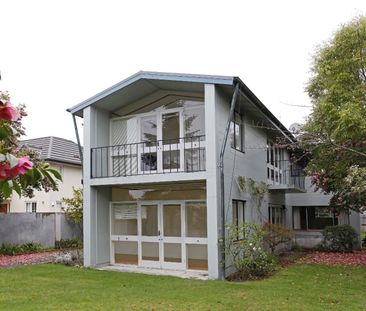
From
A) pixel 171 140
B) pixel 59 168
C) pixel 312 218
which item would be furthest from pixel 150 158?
pixel 59 168

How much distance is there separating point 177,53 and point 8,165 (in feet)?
38.0

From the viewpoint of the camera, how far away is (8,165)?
1.68m

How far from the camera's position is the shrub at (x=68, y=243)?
21.7 metres

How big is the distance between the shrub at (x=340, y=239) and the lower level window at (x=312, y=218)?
2951 mm

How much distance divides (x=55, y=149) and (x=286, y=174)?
15.2 meters

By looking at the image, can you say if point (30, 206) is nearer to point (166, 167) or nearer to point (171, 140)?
point (166, 167)

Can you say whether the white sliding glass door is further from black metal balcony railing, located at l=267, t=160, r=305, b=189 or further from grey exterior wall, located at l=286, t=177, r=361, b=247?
grey exterior wall, located at l=286, t=177, r=361, b=247

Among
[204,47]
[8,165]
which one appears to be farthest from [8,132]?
[204,47]

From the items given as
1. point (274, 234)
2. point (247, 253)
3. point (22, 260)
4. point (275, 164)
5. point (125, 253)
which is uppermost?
point (275, 164)

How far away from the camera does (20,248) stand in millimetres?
19625

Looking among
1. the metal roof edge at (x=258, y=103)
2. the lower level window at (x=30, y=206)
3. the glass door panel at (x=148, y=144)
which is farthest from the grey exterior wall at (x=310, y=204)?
the lower level window at (x=30, y=206)

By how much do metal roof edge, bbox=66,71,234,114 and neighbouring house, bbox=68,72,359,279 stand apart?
0.11ft

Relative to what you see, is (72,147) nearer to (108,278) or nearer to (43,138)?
(43,138)

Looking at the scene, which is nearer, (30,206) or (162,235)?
(162,235)
